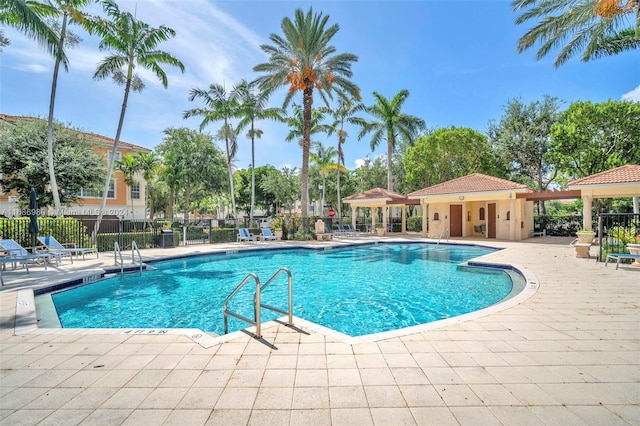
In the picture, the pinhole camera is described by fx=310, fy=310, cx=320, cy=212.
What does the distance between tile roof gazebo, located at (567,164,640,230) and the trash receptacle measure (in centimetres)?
2076

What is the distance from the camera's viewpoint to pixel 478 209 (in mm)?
23078

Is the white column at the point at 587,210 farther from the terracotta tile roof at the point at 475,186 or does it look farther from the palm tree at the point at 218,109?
the palm tree at the point at 218,109

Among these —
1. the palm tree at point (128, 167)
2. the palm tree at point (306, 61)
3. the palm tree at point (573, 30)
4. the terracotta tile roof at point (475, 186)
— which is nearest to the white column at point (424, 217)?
the terracotta tile roof at point (475, 186)

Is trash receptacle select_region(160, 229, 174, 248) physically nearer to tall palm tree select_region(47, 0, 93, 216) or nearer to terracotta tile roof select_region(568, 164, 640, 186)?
tall palm tree select_region(47, 0, 93, 216)

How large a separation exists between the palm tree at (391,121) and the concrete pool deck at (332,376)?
2325 cm

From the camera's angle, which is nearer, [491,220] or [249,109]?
[491,220]

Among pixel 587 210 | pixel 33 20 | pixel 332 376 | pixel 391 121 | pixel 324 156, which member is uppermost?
pixel 391 121

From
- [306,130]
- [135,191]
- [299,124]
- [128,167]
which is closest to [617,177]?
[306,130]

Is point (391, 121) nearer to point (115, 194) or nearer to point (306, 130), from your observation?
point (306, 130)

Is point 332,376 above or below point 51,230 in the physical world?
below

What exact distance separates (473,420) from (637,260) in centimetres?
1102

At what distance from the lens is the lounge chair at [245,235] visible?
64.1 ft

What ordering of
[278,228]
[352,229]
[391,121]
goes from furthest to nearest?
[391,121] → [352,229] → [278,228]

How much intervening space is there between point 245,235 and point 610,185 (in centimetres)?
1926
